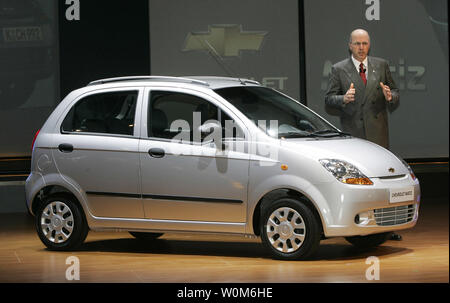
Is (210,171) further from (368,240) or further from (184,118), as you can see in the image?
(368,240)

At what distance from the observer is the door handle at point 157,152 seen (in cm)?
928

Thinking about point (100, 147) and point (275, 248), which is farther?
point (100, 147)

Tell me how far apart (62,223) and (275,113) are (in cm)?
233

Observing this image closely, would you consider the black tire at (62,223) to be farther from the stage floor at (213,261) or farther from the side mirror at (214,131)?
the side mirror at (214,131)

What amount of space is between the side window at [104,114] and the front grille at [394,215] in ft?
8.04

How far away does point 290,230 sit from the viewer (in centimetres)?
878

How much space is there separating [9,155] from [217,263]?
6.33m

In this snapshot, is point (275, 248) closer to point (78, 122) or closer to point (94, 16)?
point (78, 122)

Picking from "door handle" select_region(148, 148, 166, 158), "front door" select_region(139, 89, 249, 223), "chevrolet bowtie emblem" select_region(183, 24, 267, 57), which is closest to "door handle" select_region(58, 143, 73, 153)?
"front door" select_region(139, 89, 249, 223)

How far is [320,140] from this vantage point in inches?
358

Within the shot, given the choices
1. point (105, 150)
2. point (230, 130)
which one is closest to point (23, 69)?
point (105, 150)

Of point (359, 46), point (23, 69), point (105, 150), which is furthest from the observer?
point (23, 69)

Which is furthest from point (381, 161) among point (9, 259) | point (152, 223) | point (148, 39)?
point (148, 39)
